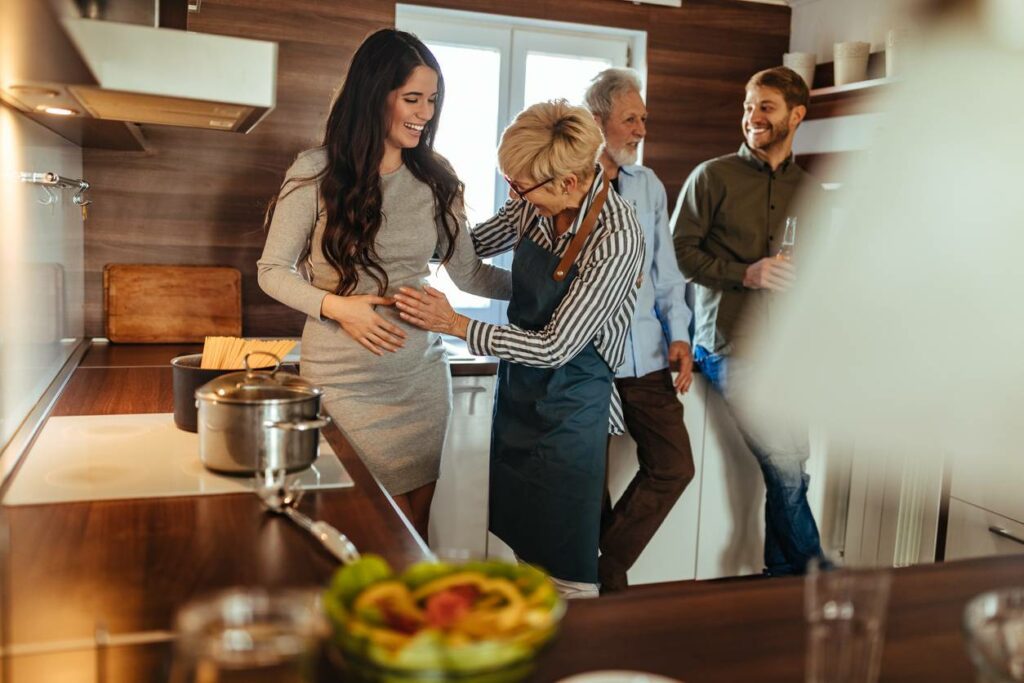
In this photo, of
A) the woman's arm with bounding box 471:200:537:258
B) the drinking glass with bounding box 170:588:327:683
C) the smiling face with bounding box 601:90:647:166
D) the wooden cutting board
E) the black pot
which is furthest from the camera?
the wooden cutting board

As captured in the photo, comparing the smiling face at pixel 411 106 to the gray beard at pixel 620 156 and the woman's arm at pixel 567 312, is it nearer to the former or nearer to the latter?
the woman's arm at pixel 567 312

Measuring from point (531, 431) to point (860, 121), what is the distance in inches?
75.8

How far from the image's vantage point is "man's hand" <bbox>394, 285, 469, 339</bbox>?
1.88m

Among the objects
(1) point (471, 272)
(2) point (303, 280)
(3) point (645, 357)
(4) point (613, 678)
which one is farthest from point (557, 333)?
(4) point (613, 678)

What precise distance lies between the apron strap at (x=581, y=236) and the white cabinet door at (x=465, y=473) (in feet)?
2.59

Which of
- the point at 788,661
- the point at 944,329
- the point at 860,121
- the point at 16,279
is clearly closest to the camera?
the point at 788,661

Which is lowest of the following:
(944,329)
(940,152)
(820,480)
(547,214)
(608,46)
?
(820,480)

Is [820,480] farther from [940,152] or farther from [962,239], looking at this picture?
[940,152]

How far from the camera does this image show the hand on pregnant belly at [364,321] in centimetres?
186

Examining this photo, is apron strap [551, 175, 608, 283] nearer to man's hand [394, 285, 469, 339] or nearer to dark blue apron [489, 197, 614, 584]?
dark blue apron [489, 197, 614, 584]

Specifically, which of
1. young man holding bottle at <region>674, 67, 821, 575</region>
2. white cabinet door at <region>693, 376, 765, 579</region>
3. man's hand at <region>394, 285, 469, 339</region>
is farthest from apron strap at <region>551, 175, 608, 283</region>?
white cabinet door at <region>693, 376, 765, 579</region>

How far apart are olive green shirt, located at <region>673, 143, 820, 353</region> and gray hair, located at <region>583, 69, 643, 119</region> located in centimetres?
39

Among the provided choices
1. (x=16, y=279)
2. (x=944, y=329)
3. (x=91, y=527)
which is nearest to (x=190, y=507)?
(x=91, y=527)

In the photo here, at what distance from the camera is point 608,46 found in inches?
139
